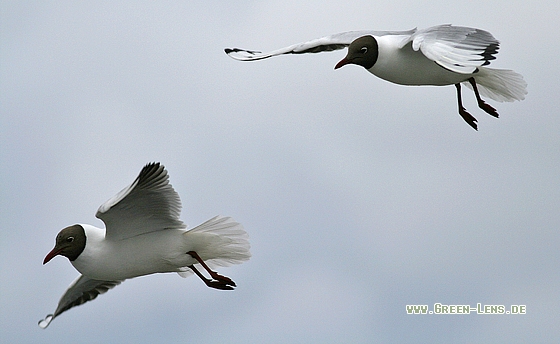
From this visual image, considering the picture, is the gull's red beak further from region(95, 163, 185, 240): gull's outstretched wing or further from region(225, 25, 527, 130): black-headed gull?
region(225, 25, 527, 130): black-headed gull

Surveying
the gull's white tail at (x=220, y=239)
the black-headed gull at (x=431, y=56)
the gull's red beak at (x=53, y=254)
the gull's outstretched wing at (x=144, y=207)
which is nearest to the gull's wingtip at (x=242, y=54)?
the black-headed gull at (x=431, y=56)

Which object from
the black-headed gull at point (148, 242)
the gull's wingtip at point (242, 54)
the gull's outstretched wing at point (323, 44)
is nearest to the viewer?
the black-headed gull at point (148, 242)

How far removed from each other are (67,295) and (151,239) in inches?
60.1

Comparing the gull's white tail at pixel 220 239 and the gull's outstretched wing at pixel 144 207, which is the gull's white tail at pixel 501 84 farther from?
the gull's outstretched wing at pixel 144 207

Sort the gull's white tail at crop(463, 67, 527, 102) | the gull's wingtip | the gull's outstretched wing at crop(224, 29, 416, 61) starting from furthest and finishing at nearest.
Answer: the gull's wingtip
the gull's outstretched wing at crop(224, 29, 416, 61)
the gull's white tail at crop(463, 67, 527, 102)

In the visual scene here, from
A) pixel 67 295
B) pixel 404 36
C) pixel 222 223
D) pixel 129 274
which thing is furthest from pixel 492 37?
pixel 67 295

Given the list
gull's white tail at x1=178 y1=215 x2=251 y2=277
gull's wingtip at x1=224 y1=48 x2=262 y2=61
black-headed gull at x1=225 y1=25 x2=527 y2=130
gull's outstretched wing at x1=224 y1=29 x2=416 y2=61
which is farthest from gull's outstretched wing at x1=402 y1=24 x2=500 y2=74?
gull's wingtip at x1=224 y1=48 x2=262 y2=61

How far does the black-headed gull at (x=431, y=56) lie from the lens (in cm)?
719

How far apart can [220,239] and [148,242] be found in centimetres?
50

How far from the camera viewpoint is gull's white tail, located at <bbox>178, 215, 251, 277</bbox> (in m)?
7.66

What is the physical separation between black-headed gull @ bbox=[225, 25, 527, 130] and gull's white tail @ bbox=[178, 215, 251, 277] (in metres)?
1.49

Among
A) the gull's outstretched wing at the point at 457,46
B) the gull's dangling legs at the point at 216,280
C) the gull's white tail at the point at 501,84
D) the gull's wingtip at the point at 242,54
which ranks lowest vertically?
the gull's dangling legs at the point at 216,280

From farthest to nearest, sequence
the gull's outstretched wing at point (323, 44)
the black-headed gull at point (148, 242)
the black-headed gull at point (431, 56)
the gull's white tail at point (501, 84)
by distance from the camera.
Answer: the gull's outstretched wing at point (323, 44) → the gull's white tail at point (501, 84) → the black-headed gull at point (148, 242) → the black-headed gull at point (431, 56)

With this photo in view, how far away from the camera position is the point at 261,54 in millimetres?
9516
